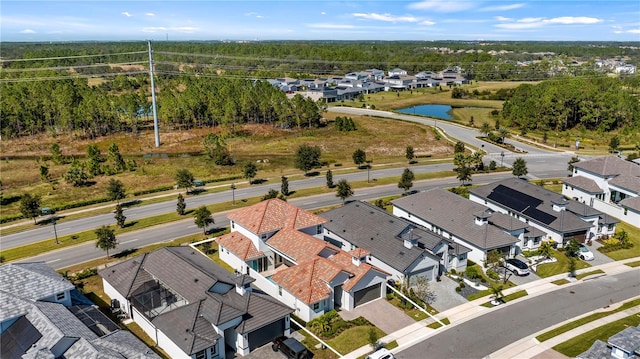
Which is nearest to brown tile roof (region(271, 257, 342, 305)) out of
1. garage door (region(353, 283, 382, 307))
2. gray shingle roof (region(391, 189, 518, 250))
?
garage door (region(353, 283, 382, 307))

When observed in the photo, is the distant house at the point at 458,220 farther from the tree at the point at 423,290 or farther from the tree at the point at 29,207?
the tree at the point at 29,207

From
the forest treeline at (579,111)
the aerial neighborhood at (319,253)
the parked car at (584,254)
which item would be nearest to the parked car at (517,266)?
the aerial neighborhood at (319,253)

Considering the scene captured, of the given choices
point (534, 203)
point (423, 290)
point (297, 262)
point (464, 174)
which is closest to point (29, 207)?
point (297, 262)

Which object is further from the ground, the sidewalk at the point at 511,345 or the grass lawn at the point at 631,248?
the grass lawn at the point at 631,248

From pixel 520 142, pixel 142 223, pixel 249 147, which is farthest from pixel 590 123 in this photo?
pixel 142 223

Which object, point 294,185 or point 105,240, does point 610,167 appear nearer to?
point 294,185
